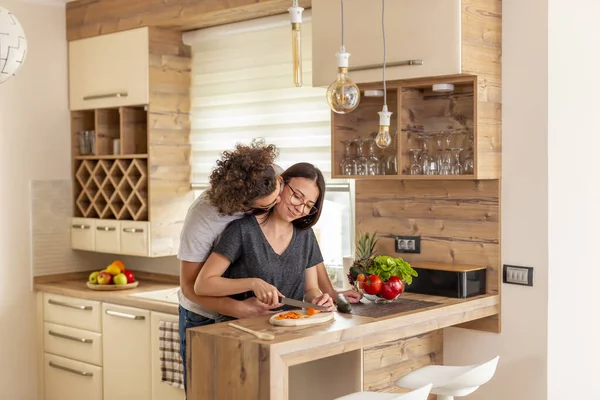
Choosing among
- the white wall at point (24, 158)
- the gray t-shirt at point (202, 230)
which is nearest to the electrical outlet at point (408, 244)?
the gray t-shirt at point (202, 230)

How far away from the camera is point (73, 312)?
4.77 metres

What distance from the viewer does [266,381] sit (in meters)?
2.51

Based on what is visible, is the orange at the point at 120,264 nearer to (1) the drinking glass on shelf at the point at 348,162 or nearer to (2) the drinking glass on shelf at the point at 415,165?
(1) the drinking glass on shelf at the point at 348,162

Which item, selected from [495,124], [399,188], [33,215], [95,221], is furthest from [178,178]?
[495,124]

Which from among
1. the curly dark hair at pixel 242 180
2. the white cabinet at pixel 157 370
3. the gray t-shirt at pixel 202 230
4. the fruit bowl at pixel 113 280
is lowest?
the white cabinet at pixel 157 370

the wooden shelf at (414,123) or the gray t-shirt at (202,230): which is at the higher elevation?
the wooden shelf at (414,123)

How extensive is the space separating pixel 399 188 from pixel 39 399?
2.74 metres

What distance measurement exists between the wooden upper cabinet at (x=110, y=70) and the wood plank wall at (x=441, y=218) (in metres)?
1.58

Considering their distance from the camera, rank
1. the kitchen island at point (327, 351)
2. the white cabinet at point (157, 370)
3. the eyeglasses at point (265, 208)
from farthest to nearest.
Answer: the white cabinet at point (157, 370), the eyeglasses at point (265, 208), the kitchen island at point (327, 351)

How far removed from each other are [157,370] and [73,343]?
2.53ft

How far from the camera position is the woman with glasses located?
9.64 feet

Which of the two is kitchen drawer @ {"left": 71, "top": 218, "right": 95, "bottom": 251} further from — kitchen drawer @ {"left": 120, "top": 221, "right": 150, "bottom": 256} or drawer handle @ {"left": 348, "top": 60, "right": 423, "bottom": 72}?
drawer handle @ {"left": 348, "top": 60, "right": 423, "bottom": 72}

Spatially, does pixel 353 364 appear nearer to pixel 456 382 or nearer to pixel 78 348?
pixel 456 382

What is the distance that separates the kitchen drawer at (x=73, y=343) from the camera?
183 inches
